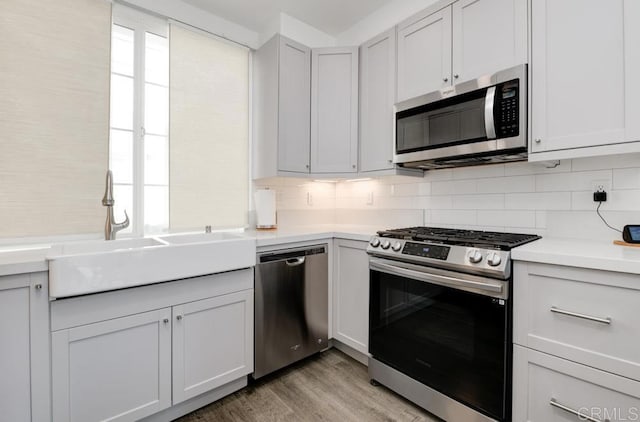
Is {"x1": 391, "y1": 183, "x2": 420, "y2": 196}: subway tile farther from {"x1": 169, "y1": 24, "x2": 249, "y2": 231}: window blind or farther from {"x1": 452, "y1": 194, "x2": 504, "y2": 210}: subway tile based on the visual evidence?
{"x1": 169, "y1": 24, "x2": 249, "y2": 231}: window blind

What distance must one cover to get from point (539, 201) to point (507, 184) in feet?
0.69

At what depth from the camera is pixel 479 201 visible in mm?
2098

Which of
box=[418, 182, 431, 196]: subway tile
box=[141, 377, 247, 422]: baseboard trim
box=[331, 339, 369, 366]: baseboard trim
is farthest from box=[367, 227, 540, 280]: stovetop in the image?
box=[141, 377, 247, 422]: baseboard trim

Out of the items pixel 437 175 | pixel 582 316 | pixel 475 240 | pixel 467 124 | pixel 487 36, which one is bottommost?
pixel 582 316

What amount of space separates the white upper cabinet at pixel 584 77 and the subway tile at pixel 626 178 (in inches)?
12.7

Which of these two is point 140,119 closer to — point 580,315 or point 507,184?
point 507,184

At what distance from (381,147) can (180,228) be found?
5.46ft

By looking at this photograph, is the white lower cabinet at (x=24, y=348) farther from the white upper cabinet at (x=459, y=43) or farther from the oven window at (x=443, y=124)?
the white upper cabinet at (x=459, y=43)

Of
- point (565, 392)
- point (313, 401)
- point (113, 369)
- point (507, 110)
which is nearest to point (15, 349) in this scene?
point (113, 369)

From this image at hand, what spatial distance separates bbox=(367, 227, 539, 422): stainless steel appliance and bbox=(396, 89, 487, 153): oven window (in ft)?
2.08

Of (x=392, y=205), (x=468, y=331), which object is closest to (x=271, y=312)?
(x=468, y=331)

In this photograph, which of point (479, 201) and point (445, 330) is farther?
point (479, 201)

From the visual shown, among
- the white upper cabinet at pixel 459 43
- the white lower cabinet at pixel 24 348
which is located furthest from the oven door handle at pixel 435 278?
the white lower cabinet at pixel 24 348

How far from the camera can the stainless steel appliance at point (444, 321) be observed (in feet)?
4.57
